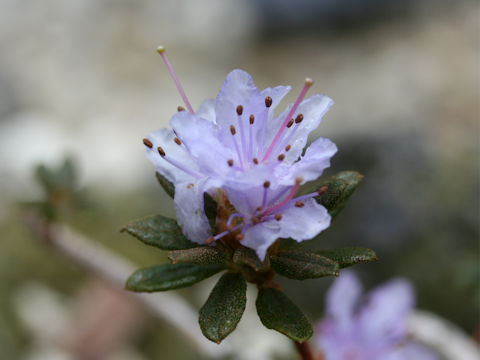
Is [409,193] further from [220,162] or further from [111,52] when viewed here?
[111,52]

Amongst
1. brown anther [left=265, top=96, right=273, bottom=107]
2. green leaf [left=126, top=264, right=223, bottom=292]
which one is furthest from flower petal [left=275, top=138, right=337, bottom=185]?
green leaf [left=126, top=264, right=223, bottom=292]

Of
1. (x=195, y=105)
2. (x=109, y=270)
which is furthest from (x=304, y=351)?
(x=195, y=105)

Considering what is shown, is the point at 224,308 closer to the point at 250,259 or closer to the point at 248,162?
the point at 250,259

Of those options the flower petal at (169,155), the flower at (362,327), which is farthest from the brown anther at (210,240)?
the flower at (362,327)

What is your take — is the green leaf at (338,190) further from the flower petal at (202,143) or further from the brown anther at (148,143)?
the brown anther at (148,143)

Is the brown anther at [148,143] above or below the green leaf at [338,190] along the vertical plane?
above

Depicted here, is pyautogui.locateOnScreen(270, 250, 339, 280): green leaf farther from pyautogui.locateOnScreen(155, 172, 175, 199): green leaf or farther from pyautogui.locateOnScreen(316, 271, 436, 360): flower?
pyautogui.locateOnScreen(316, 271, 436, 360): flower
